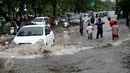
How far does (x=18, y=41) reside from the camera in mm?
15984

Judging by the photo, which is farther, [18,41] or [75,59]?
[18,41]

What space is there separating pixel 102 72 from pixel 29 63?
3.45 m

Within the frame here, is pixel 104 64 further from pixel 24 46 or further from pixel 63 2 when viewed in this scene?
pixel 63 2

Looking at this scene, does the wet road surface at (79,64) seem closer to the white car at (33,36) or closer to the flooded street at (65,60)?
the flooded street at (65,60)

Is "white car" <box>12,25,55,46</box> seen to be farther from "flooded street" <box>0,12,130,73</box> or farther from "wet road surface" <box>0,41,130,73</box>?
"wet road surface" <box>0,41,130,73</box>

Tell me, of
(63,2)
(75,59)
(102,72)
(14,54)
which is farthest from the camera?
(63,2)

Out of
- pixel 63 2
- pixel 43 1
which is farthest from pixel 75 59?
pixel 63 2

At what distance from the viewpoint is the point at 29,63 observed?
13.3 metres

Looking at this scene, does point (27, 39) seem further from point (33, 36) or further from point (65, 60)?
point (65, 60)

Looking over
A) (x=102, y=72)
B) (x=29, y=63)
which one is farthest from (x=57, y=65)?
(x=102, y=72)

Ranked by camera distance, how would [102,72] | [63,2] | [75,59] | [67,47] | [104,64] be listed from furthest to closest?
[63,2], [67,47], [75,59], [104,64], [102,72]

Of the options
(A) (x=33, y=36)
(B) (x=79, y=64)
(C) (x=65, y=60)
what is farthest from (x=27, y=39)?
(B) (x=79, y=64)

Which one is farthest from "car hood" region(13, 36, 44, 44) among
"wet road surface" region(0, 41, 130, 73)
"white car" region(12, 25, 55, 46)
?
"wet road surface" region(0, 41, 130, 73)

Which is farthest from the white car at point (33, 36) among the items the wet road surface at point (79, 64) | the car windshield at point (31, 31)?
the wet road surface at point (79, 64)
